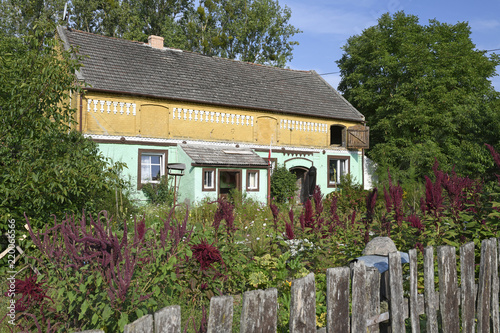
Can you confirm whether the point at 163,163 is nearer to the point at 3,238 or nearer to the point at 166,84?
the point at 166,84

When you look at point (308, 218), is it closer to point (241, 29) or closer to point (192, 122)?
point (192, 122)

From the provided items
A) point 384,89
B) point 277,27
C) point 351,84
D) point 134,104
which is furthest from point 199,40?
point 134,104

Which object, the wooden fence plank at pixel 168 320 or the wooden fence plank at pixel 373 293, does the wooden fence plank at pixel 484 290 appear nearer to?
the wooden fence plank at pixel 373 293

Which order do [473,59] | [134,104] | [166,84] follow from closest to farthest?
[134,104], [166,84], [473,59]

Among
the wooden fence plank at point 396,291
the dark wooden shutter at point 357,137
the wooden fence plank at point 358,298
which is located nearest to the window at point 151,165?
the dark wooden shutter at point 357,137

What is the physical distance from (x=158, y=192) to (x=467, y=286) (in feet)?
49.2

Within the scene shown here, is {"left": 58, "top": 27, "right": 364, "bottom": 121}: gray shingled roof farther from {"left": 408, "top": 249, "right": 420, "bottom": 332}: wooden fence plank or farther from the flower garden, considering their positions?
{"left": 408, "top": 249, "right": 420, "bottom": 332}: wooden fence plank

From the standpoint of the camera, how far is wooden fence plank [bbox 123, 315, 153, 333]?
6.64 ft

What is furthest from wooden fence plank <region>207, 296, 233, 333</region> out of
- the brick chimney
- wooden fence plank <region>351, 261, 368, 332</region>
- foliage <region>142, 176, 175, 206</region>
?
the brick chimney

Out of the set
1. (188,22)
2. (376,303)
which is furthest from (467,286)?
(188,22)

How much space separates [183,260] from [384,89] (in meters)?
27.6

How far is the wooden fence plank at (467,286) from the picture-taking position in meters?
3.76

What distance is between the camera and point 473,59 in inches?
1130

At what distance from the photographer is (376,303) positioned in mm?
3182
